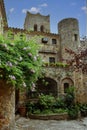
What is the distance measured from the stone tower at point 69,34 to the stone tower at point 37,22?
6.87 m

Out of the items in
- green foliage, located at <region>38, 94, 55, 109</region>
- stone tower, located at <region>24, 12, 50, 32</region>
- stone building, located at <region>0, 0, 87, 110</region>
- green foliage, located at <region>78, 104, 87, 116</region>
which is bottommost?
green foliage, located at <region>78, 104, 87, 116</region>

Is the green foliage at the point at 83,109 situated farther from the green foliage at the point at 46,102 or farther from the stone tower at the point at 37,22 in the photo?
the stone tower at the point at 37,22

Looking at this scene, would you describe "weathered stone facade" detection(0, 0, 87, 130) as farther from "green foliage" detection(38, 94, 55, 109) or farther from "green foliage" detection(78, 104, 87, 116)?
"green foliage" detection(38, 94, 55, 109)

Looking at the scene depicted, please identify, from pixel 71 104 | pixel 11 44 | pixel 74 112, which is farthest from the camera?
pixel 71 104

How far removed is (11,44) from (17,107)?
11.7m

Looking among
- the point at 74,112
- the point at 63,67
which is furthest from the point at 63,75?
the point at 74,112

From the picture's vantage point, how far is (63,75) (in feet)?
73.6

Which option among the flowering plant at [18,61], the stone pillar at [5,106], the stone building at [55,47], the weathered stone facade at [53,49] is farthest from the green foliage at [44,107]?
the flowering plant at [18,61]

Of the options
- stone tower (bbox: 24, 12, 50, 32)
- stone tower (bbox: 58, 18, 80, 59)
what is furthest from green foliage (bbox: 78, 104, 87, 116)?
stone tower (bbox: 24, 12, 50, 32)

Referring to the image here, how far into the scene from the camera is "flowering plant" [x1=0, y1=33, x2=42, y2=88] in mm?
6480

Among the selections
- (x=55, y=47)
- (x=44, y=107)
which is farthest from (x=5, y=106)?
(x=55, y=47)

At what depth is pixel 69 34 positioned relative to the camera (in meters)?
30.8

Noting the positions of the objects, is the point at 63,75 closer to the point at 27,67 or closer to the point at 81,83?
the point at 81,83

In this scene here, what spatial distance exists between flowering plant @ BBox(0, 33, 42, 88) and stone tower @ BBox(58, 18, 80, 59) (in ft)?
74.9
